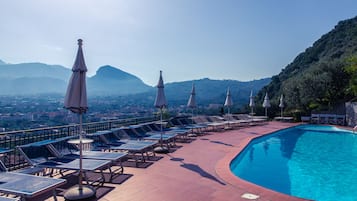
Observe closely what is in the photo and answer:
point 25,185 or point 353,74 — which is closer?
point 25,185

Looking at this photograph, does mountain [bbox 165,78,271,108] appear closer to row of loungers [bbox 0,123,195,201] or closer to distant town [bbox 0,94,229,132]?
distant town [bbox 0,94,229,132]

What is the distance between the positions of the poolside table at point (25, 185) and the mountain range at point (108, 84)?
3699 cm

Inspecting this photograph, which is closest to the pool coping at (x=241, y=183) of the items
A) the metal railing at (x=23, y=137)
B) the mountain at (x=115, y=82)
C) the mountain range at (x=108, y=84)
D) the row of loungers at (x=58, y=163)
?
the row of loungers at (x=58, y=163)

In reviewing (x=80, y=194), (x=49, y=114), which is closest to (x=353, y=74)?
(x=49, y=114)

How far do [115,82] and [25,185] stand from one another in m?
107

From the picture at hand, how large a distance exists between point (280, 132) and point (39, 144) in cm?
1444

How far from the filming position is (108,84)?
10575 centimetres

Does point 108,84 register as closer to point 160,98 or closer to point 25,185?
point 160,98

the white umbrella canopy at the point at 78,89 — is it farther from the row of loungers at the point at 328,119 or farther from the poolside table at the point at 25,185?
the row of loungers at the point at 328,119

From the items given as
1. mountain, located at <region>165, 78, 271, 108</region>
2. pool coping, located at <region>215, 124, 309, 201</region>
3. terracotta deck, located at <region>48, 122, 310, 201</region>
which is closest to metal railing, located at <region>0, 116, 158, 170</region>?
terracotta deck, located at <region>48, 122, 310, 201</region>

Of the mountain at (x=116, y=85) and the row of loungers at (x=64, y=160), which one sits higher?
the mountain at (x=116, y=85)

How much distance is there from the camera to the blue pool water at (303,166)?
6645 millimetres

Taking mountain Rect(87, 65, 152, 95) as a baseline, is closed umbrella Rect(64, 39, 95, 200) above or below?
below

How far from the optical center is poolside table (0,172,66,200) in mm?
3699
